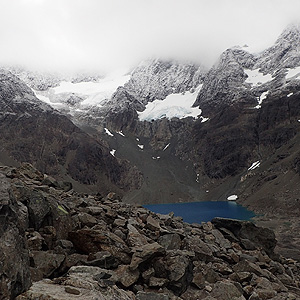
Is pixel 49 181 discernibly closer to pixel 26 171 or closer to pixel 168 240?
pixel 26 171

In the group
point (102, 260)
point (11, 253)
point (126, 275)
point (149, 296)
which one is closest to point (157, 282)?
point (126, 275)

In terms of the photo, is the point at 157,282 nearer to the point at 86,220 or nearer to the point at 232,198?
the point at 86,220

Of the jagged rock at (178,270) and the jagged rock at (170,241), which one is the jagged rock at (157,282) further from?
the jagged rock at (170,241)

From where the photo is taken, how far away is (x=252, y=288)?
39.7 ft

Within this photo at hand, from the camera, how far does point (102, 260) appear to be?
1007 centimetres

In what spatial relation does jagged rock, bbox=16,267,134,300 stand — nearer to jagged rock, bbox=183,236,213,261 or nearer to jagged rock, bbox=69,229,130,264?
jagged rock, bbox=69,229,130,264

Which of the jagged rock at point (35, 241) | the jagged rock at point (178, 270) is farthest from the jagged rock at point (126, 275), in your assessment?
the jagged rock at point (35, 241)

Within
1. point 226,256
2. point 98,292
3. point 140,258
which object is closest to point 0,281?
point 98,292

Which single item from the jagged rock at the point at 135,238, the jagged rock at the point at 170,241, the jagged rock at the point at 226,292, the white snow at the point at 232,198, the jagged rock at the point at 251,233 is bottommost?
the jagged rock at the point at 226,292

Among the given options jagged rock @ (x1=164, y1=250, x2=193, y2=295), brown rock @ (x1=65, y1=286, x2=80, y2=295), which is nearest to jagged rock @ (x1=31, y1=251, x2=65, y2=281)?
brown rock @ (x1=65, y1=286, x2=80, y2=295)

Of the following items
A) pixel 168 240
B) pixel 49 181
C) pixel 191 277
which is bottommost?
pixel 191 277

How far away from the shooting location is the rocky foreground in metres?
6.40

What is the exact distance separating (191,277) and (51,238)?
585 cm

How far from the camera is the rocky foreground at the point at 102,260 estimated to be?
6402 mm
